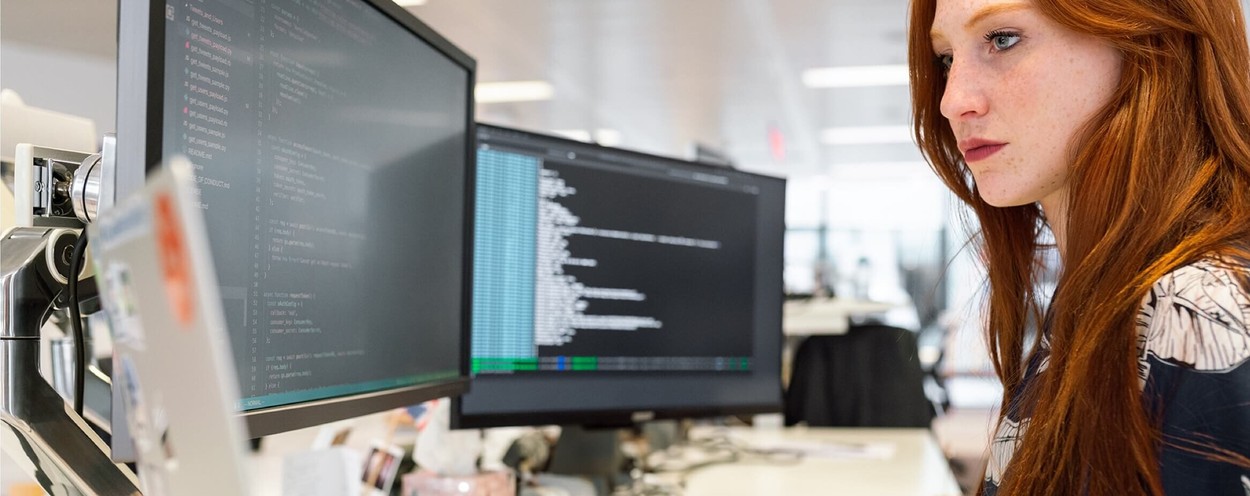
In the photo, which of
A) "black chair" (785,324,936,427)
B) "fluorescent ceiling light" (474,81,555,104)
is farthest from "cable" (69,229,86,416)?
"fluorescent ceiling light" (474,81,555,104)

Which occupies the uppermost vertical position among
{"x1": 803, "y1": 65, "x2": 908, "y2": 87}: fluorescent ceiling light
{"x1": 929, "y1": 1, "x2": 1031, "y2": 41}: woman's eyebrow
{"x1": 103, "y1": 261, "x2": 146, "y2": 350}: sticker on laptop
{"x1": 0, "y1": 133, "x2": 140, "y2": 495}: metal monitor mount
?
{"x1": 803, "y1": 65, "x2": 908, "y2": 87}: fluorescent ceiling light

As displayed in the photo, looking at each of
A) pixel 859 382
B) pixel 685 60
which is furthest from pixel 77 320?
pixel 685 60

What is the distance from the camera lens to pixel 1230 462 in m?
0.53

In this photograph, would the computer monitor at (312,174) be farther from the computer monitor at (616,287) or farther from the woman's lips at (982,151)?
the woman's lips at (982,151)

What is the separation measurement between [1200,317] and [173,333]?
0.56 metres

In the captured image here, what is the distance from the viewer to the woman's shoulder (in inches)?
21.1

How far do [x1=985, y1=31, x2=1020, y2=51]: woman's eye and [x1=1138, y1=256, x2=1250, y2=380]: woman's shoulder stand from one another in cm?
26

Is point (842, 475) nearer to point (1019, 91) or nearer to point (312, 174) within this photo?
point (1019, 91)

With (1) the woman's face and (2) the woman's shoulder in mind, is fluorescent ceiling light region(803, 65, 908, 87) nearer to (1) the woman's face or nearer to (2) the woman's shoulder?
(1) the woman's face

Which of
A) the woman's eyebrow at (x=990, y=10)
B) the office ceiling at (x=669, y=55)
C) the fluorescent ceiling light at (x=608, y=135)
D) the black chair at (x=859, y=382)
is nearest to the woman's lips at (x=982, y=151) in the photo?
the woman's eyebrow at (x=990, y=10)

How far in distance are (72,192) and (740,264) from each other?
3.46 ft

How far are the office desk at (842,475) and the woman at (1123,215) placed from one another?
0.61 m

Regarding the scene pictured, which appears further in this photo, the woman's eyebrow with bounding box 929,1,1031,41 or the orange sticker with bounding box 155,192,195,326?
the woman's eyebrow with bounding box 929,1,1031,41

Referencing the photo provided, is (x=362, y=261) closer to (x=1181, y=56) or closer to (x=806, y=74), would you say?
(x=1181, y=56)
